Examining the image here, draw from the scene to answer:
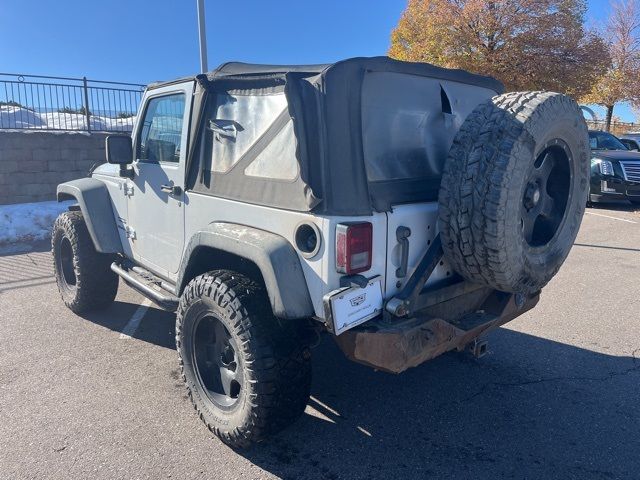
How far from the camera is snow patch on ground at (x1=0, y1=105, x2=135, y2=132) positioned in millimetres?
10016

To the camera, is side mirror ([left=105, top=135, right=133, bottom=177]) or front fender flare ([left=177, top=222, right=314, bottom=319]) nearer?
front fender flare ([left=177, top=222, right=314, bottom=319])

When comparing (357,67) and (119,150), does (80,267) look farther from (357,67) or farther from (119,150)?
(357,67)

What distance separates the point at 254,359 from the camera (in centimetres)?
269

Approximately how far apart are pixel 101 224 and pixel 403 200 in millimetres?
2897

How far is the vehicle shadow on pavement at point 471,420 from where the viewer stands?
111 inches

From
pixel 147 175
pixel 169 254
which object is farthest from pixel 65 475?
pixel 147 175

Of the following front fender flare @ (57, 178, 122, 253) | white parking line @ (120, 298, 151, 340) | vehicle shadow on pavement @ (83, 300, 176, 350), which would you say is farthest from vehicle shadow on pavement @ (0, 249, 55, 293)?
front fender flare @ (57, 178, 122, 253)

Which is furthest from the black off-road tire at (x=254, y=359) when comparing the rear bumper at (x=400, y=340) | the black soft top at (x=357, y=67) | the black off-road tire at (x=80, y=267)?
the black off-road tire at (x=80, y=267)

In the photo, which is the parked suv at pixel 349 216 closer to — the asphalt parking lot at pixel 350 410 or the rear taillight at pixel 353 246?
the rear taillight at pixel 353 246

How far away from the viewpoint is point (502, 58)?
15.3 meters

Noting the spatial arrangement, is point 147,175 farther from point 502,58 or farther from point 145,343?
point 502,58

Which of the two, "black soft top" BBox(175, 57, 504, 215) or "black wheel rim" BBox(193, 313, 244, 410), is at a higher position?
"black soft top" BBox(175, 57, 504, 215)

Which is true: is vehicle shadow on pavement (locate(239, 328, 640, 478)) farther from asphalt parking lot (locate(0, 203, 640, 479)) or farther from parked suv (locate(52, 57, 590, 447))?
parked suv (locate(52, 57, 590, 447))

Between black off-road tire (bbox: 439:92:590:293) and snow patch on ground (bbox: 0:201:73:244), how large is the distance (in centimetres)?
808
